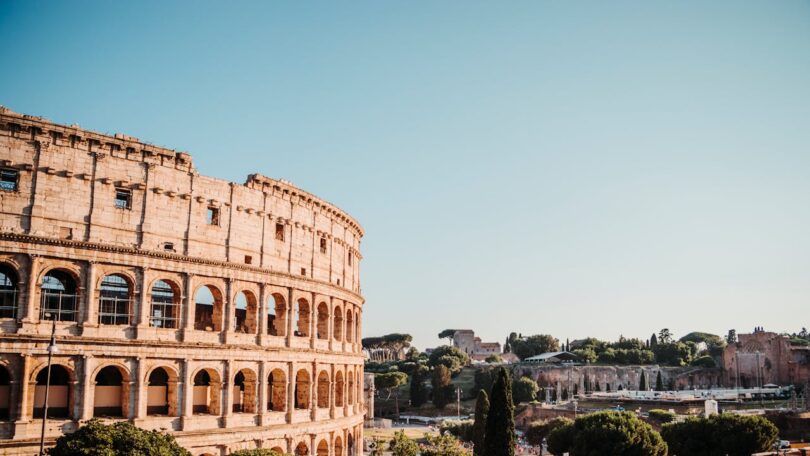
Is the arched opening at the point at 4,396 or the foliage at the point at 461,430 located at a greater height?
the arched opening at the point at 4,396

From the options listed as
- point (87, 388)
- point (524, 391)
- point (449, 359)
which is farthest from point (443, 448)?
point (449, 359)

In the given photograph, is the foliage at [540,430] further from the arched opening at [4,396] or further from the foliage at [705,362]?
the foliage at [705,362]

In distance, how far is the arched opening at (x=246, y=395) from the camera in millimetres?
30922

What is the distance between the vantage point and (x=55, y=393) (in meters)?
25.4

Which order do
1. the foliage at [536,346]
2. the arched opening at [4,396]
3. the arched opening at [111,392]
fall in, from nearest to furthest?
the arched opening at [4,396] → the arched opening at [111,392] → the foliage at [536,346]

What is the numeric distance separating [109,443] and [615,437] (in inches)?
1130

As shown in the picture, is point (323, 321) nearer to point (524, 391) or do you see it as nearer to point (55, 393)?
point (55, 393)

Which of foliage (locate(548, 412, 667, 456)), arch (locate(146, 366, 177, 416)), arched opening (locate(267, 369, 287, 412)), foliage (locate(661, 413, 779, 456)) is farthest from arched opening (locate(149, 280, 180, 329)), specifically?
foliage (locate(661, 413, 779, 456))

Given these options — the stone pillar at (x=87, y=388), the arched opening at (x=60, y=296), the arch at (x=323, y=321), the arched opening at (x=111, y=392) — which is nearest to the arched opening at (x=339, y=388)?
the arch at (x=323, y=321)

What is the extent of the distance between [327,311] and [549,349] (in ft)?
308

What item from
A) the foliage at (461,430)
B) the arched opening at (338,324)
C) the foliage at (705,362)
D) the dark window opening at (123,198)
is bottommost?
the foliage at (461,430)

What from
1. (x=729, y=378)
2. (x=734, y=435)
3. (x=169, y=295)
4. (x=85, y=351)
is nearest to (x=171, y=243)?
(x=169, y=295)

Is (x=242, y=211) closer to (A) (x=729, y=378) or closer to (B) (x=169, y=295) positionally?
(B) (x=169, y=295)

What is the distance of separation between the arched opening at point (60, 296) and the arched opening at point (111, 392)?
109 inches
